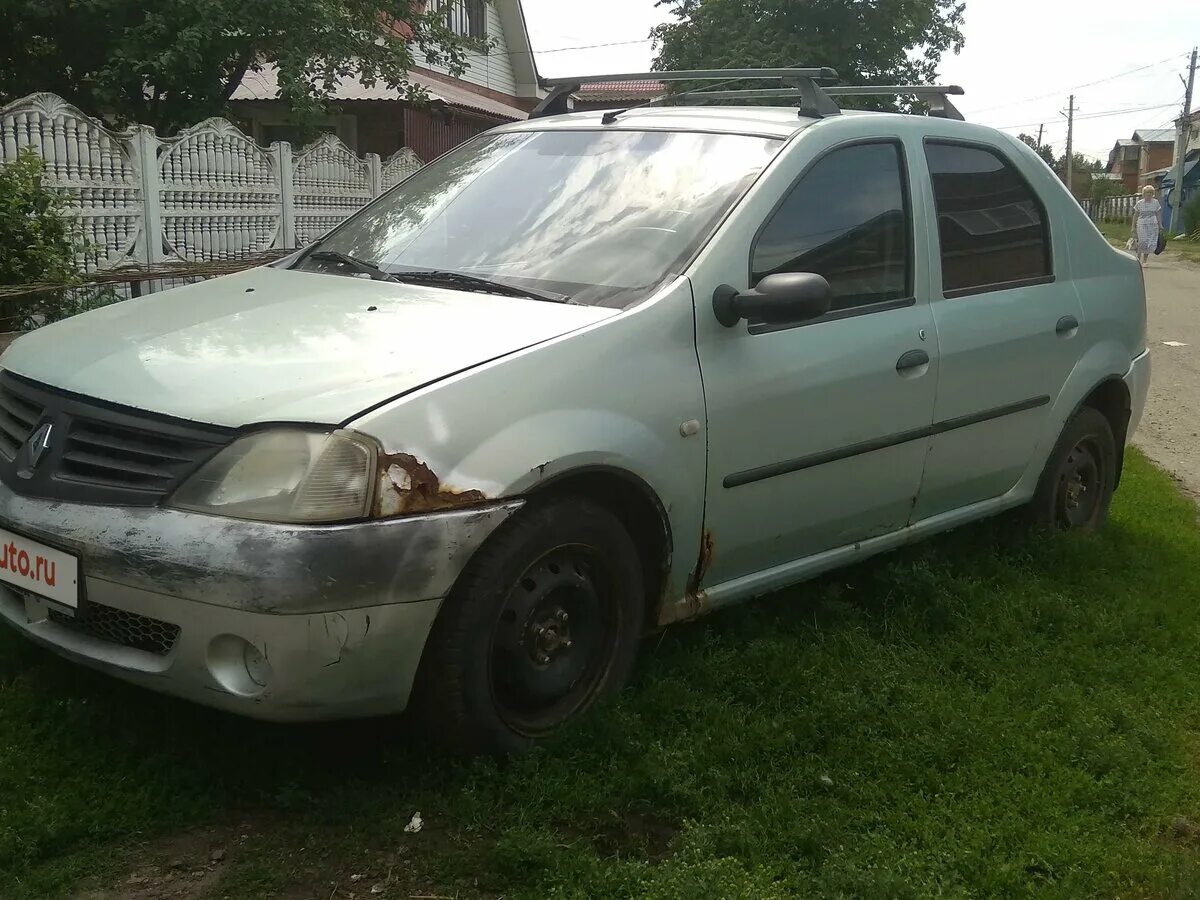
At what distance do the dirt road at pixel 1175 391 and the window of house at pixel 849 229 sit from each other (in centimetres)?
352

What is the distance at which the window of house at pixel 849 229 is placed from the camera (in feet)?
12.2

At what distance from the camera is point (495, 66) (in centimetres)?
2781

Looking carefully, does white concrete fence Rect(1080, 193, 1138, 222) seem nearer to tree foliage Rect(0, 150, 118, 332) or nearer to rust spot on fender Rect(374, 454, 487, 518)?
tree foliage Rect(0, 150, 118, 332)

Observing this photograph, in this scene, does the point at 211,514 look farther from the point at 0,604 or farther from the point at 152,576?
the point at 0,604

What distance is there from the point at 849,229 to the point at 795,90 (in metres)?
0.61

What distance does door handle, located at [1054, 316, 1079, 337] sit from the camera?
4695 millimetres

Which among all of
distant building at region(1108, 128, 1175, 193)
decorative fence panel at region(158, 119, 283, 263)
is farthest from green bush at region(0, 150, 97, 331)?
distant building at region(1108, 128, 1175, 193)

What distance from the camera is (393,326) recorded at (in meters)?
3.18

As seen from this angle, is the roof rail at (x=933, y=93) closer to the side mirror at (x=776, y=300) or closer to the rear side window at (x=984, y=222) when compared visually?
the rear side window at (x=984, y=222)

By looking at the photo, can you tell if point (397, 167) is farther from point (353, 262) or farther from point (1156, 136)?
point (1156, 136)

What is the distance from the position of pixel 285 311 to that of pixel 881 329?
6.03ft

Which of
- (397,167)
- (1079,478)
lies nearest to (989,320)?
(1079,478)

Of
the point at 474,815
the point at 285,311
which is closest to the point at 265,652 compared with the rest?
the point at 474,815

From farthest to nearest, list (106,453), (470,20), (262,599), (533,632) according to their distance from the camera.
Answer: (470,20) → (533,632) → (106,453) → (262,599)
